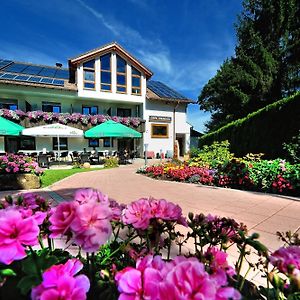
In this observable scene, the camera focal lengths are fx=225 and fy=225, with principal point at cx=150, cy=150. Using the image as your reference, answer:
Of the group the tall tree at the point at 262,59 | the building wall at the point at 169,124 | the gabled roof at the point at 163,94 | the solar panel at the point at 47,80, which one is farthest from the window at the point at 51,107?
the tall tree at the point at 262,59

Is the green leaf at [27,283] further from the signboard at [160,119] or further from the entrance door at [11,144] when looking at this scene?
the signboard at [160,119]

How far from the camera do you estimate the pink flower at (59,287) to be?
625 mm

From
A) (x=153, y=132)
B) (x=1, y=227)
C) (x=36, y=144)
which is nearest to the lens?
(x=1, y=227)

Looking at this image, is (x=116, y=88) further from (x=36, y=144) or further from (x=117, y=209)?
(x=117, y=209)

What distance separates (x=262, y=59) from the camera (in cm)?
2291

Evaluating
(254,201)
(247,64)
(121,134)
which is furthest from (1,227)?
(247,64)

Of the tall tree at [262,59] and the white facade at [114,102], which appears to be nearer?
the white facade at [114,102]

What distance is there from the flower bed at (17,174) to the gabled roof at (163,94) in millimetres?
15455

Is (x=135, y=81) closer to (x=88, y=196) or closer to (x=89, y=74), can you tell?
(x=89, y=74)

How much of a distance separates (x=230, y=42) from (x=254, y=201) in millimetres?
26862

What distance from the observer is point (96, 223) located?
0.73 metres

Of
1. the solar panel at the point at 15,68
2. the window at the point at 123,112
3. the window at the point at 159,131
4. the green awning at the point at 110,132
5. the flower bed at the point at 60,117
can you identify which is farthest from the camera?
the window at the point at 159,131

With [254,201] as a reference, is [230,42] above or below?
above

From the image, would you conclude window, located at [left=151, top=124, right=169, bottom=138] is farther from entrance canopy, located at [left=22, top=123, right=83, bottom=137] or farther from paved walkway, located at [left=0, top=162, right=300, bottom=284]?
paved walkway, located at [left=0, top=162, right=300, bottom=284]
